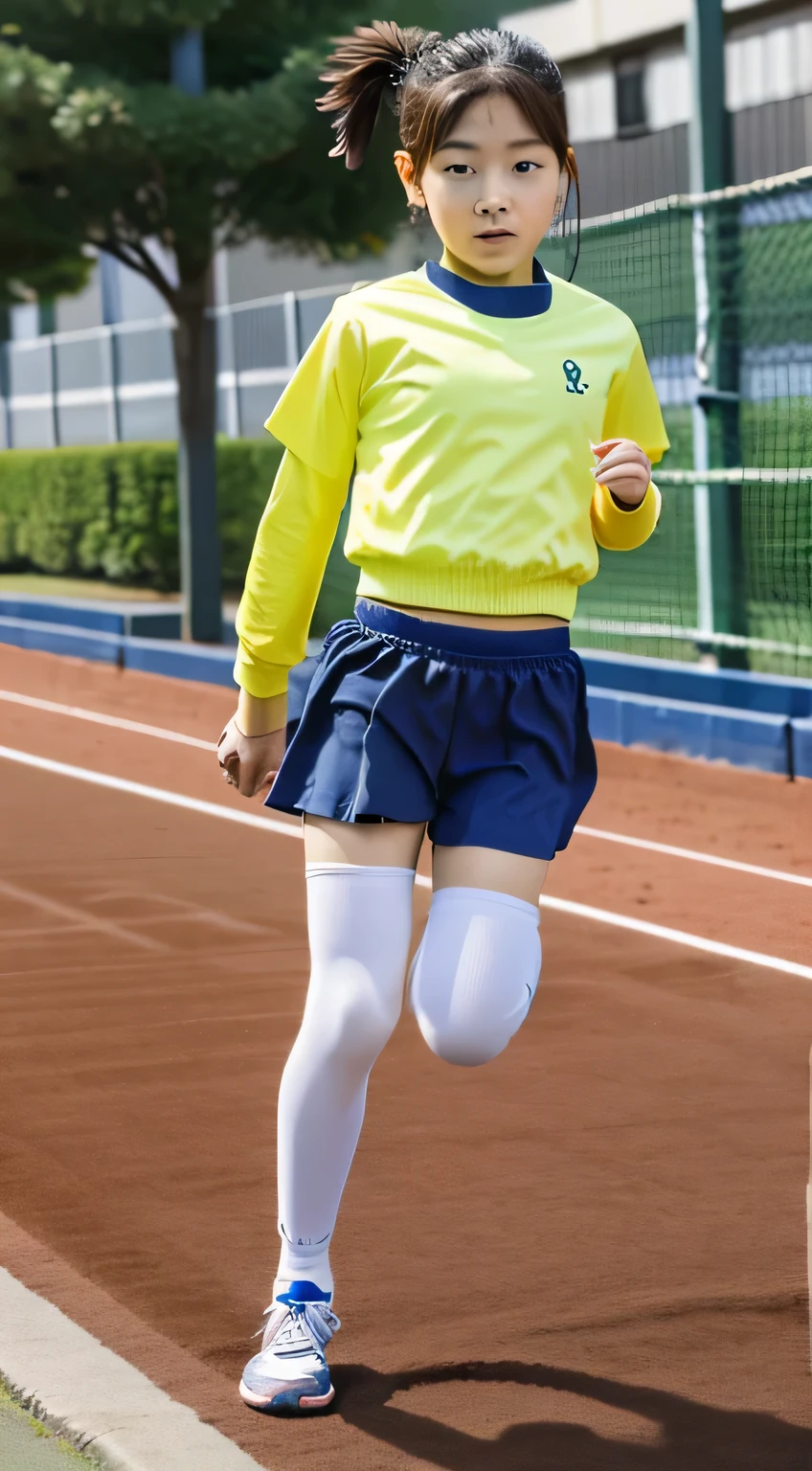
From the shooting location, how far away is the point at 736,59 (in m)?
23.0

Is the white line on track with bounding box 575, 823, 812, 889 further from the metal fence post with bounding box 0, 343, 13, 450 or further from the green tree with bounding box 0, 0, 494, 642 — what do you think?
the metal fence post with bounding box 0, 343, 13, 450

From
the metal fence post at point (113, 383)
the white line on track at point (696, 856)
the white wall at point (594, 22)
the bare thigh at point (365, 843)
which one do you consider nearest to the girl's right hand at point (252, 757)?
the bare thigh at point (365, 843)

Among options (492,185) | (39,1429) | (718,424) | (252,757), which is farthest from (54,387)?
(39,1429)

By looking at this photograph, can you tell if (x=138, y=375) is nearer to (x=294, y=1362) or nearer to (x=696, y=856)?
(x=696, y=856)

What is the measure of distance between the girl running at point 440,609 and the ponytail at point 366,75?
73 millimetres

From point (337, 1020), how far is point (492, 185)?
1231 mm

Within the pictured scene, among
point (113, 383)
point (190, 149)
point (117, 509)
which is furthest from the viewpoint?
point (113, 383)

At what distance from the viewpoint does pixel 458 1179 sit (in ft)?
13.8

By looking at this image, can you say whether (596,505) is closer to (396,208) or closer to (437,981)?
(437,981)

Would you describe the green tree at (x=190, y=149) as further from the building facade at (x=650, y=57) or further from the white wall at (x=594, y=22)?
the white wall at (x=594, y=22)

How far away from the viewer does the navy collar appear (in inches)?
119

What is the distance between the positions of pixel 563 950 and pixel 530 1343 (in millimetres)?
3036

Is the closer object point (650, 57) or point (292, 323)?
point (292, 323)

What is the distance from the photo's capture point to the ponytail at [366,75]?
3184mm
